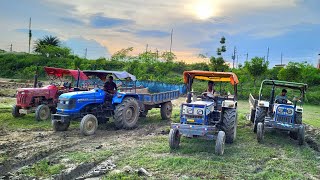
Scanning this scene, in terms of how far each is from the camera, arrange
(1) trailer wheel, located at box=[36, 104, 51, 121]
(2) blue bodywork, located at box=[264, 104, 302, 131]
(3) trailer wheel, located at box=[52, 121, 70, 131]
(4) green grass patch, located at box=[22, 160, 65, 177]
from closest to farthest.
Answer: (4) green grass patch, located at box=[22, 160, 65, 177]
(2) blue bodywork, located at box=[264, 104, 302, 131]
(3) trailer wheel, located at box=[52, 121, 70, 131]
(1) trailer wheel, located at box=[36, 104, 51, 121]

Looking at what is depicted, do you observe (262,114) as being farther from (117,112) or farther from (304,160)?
(117,112)

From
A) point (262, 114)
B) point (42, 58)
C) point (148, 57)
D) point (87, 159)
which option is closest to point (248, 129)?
point (262, 114)

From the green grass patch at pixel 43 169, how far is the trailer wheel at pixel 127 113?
426cm

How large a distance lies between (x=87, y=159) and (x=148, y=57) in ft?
111

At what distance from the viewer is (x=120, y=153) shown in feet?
29.1

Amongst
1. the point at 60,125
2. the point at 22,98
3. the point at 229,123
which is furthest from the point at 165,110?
the point at 22,98

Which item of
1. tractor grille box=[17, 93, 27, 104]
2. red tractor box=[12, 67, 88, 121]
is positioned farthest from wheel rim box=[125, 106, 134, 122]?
tractor grille box=[17, 93, 27, 104]

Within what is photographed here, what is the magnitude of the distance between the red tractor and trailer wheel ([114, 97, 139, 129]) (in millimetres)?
2206

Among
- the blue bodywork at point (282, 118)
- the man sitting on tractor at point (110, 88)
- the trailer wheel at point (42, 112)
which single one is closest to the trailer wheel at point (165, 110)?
the man sitting on tractor at point (110, 88)

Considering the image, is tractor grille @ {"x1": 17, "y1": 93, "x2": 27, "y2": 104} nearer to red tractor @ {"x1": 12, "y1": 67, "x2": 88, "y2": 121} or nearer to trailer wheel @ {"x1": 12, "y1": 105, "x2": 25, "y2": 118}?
red tractor @ {"x1": 12, "y1": 67, "x2": 88, "y2": 121}

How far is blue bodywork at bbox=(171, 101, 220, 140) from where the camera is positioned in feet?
29.8

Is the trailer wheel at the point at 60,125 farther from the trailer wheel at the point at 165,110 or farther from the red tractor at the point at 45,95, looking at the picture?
the trailer wheel at the point at 165,110

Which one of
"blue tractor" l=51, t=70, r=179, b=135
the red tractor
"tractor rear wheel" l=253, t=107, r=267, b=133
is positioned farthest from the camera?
the red tractor

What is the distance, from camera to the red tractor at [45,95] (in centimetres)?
1345
